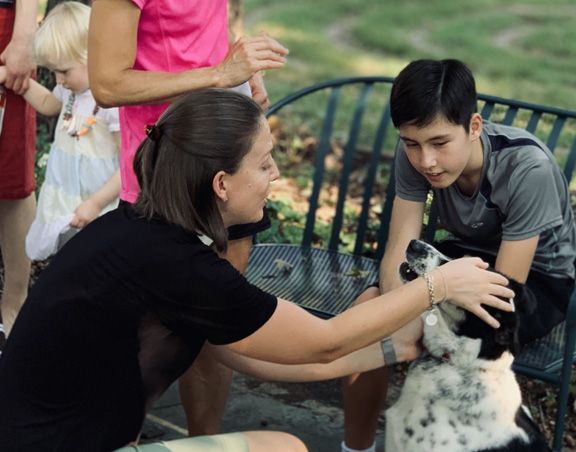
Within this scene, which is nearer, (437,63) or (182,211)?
(182,211)

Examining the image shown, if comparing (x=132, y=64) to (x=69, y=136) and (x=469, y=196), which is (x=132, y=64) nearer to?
(x=469, y=196)

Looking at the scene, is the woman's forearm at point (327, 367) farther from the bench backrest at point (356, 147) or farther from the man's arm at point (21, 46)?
the man's arm at point (21, 46)

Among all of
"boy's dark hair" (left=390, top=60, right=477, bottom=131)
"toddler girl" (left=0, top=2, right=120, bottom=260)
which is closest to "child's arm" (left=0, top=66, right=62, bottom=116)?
"toddler girl" (left=0, top=2, right=120, bottom=260)

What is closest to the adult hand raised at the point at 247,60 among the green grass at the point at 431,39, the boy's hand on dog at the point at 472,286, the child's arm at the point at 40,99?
the boy's hand on dog at the point at 472,286

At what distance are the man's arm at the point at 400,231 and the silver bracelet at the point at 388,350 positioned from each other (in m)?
0.43

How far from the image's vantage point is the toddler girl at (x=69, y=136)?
4273mm

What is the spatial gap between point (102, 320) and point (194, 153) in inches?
17.8

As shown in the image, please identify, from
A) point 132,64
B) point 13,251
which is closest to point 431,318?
point 132,64

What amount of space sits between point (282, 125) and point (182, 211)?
5.14m

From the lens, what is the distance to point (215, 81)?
3242 millimetres

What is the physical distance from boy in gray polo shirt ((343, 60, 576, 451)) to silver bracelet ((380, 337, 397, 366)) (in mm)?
386

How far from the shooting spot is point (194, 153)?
2.75m

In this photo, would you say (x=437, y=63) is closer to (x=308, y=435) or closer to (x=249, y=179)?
(x=249, y=179)

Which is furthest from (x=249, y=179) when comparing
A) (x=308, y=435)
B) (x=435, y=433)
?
(x=308, y=435)
